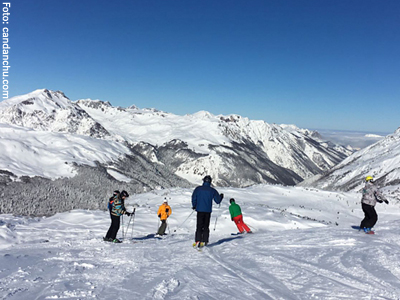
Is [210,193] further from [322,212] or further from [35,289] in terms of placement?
[322,212]

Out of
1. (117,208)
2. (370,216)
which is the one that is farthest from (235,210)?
(370,216)

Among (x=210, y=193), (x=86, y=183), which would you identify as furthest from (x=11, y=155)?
(x=210, y=193)

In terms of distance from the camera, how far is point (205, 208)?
40.2 feet

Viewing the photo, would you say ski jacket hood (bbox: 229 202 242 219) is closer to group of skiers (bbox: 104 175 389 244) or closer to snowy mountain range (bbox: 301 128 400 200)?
group of skiers (bbox: 104 175 389 244)

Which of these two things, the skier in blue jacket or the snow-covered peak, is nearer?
the skier in blue jacket

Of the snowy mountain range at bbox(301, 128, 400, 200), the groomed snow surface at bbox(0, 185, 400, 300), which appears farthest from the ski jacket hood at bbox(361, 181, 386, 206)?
the snowy mountain range at bbox(301, 128, 400, 200)

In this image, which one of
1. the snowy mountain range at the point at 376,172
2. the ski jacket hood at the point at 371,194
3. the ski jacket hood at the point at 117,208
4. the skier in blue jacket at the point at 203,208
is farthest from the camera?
the snowy mountain range at the point at 376,172

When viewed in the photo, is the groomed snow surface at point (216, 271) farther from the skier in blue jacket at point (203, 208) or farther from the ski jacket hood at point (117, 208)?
the ski jacket hood at point (117, 208)

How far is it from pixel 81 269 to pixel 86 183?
16419cm

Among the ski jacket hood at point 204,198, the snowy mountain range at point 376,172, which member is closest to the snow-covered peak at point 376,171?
the snowy mountain range at point 376,172

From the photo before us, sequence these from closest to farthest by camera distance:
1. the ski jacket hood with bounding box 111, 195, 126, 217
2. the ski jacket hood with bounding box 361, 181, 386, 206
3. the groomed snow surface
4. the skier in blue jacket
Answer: the groomed snow surface < the skier in blue jacket < the ski jacket hood with bounding box 361, 181, 386, 206 < the ski jacket hood with bounding box 111, 195, 126, 217

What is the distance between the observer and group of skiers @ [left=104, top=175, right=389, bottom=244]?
12.3 metres

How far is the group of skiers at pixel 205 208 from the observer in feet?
40.4

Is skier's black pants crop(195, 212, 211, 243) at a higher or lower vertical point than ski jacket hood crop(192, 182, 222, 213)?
lower
